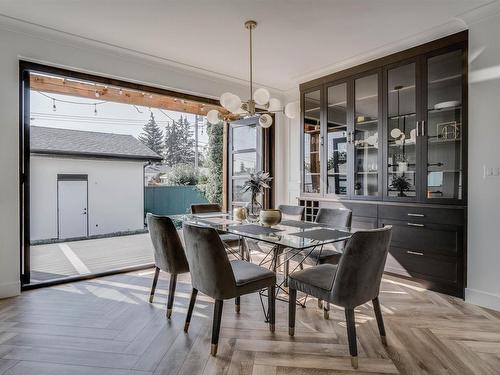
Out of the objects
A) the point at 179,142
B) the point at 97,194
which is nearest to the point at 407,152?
the point at 97,194

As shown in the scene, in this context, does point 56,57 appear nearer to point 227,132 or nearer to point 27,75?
point 27,75

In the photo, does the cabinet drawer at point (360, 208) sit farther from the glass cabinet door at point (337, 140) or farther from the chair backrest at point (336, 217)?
the chair backrest at point (336, 217)

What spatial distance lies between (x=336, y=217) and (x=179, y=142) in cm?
1185

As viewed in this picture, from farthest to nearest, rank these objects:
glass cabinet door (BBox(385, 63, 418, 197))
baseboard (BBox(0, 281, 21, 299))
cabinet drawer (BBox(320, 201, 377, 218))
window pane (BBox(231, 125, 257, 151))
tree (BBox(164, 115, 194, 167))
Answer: tree (BBox(164, 115, 194, 167)) < window pane (BBox(231, 125, 257, 151)) < cabinet drawer (BBox(320, 201, 377, 218)) < glass cabinet door (BBox(385, 63, 418, 197)) < baseboard (BBox(0, 281, 21, 299))

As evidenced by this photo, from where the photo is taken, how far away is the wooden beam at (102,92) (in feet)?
13.0

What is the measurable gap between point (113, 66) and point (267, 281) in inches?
123

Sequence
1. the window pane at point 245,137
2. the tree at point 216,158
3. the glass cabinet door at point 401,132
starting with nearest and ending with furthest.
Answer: the glass cabinet door at point 401,132
the window pane at point 245,137
the tree at point 216,158

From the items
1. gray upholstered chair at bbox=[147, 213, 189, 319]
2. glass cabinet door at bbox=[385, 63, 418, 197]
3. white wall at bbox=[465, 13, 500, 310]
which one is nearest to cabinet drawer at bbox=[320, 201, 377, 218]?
glass cabinet door at bbox=[385, 63, 418, 197]

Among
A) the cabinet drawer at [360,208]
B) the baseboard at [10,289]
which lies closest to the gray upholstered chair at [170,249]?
the baseboard at [10,289]

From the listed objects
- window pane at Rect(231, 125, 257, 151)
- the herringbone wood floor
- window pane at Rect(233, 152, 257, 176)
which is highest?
window pane at Rect(231, 125, 257, 151)

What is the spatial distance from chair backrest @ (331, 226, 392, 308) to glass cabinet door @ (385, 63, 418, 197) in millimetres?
1795

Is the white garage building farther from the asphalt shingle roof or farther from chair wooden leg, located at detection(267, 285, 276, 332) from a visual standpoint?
chair wooden leg, located at detection(267, 285, 276, 332)

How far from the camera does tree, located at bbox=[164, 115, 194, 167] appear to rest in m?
13.8

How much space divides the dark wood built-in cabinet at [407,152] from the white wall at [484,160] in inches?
3.2
